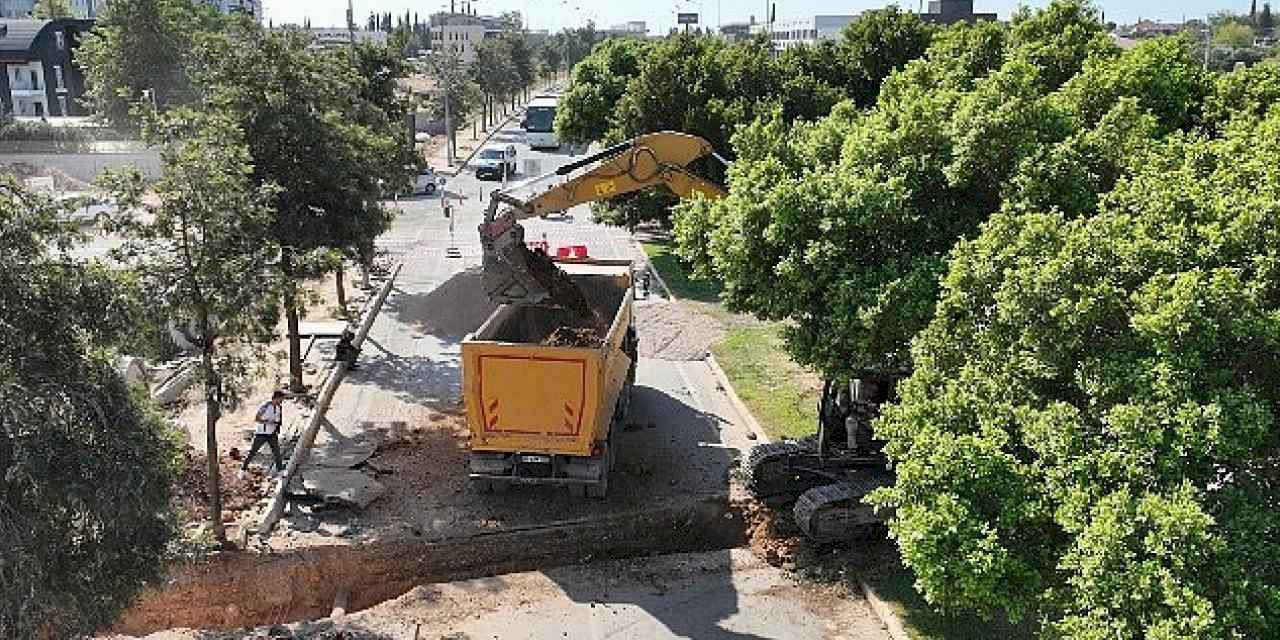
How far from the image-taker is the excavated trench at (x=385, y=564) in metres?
13.1

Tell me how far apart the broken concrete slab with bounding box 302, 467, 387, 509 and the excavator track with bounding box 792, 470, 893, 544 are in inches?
243

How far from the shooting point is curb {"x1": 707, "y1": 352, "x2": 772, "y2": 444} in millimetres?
18369

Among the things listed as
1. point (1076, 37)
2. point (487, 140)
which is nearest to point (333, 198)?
point (1076, 37)

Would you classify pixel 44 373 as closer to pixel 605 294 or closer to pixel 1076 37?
pixel 605 294

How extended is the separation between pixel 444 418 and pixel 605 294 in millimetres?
3838

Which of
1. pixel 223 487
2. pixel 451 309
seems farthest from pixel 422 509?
pixel 451 309

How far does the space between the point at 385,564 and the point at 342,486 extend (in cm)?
193

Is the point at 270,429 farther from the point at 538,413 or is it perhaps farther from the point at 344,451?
the point at 538,413

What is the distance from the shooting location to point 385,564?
14.0 metres

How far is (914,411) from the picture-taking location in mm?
9812

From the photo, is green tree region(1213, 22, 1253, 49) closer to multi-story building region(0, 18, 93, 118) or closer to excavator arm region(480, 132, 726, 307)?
multi-story building region(0, 18, 93, 118)

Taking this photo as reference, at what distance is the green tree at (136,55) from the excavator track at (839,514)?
4166 centimetres

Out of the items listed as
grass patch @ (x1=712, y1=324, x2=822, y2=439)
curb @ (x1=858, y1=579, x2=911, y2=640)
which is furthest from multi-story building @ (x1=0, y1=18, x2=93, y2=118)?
curb @ (x1=858, y1=579, x2=911, y2=640)

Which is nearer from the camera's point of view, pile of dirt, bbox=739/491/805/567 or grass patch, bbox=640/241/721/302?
pile of dirt, bbox=739/491/805/567
